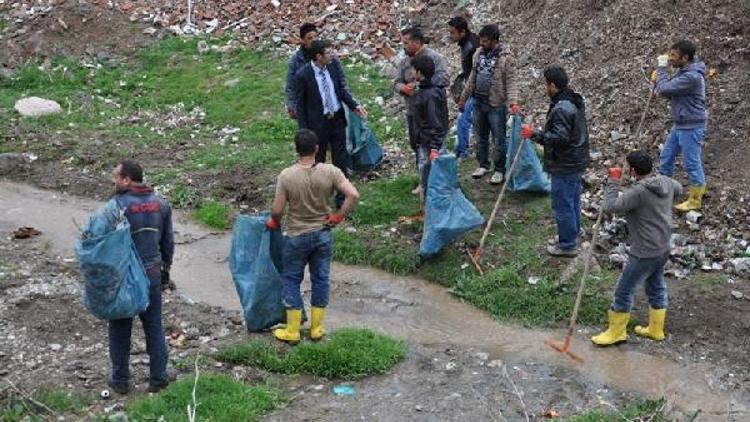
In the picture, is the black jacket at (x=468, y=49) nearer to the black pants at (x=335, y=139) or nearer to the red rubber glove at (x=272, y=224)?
the black pants at (x=335, y=139)

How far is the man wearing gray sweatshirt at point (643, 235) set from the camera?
6.95m

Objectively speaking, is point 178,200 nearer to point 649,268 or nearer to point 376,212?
point 376,212

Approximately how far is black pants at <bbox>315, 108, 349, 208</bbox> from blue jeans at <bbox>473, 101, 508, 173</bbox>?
143 centimetres

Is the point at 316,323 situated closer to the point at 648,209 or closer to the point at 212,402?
the point at 212,402

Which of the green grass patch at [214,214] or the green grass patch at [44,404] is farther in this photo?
the green grass patch at [214,214]

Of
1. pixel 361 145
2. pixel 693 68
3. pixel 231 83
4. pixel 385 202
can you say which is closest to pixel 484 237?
pixel 385 202

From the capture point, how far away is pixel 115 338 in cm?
664

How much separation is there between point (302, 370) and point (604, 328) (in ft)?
8.32

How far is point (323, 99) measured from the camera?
9.59 metres

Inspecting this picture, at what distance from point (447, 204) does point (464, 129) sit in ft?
7.21

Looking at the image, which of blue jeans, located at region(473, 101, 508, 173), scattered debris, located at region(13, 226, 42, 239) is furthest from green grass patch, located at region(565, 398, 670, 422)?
scattered debris, located at region(13, 226, 42, 239)

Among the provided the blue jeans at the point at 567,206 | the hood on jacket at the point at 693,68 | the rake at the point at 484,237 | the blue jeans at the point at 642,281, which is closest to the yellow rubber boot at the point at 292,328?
the rake at the point at 484,237

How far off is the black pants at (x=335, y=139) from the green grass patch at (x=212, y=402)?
11.6 ft

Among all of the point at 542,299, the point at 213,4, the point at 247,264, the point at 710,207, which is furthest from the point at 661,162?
the point at 213,4
